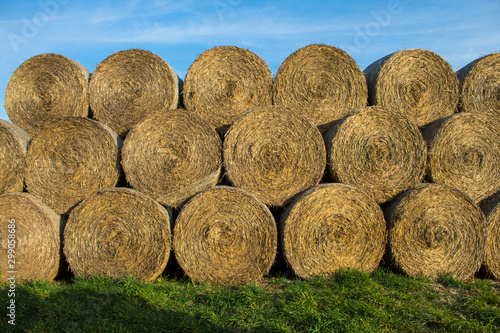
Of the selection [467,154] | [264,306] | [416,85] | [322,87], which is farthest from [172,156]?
[467,154]

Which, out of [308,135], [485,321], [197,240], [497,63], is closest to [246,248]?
[197,240]

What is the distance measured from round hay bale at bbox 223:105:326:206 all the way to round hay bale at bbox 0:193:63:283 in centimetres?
210

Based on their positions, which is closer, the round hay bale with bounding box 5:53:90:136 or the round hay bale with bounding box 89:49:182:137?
the round hay bale with bounding box 89:49:182:137

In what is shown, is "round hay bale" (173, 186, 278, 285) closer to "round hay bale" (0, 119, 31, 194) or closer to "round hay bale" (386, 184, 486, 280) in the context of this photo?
"round hay bale" (386, 184, 486, 280)

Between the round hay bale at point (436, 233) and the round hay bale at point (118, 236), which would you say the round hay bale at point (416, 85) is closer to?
the round hay bale at point (436, 233)

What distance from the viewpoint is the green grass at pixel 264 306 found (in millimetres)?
3316

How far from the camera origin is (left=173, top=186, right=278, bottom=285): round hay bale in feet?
14.4

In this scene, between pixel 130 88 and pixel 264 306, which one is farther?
pixel 130 88

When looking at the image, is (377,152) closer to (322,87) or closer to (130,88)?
(322,87)

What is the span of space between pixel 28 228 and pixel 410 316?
398 centimetres

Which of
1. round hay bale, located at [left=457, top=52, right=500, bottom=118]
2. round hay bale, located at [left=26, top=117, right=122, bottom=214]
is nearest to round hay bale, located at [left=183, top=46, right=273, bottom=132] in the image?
round hay bale, located at [left=26, top=117, right=122, bottom=214]

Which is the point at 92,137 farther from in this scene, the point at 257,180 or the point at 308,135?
the point at 308,135

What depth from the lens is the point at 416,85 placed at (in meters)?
5.26

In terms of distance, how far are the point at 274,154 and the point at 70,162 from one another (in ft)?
7.71
